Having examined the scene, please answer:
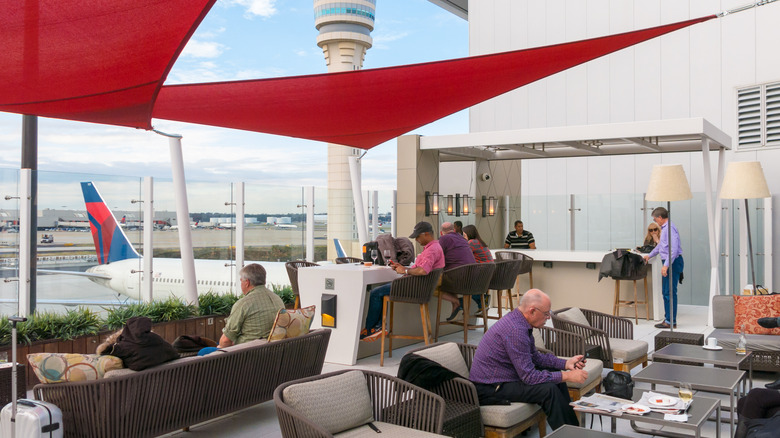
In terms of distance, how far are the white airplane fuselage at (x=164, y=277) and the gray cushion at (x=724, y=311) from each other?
6.10 m

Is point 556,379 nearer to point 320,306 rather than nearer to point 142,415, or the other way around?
point 142,415

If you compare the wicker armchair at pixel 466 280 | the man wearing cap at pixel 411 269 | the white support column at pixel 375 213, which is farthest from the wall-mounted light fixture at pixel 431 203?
the man wearing cap at pixel 411 269

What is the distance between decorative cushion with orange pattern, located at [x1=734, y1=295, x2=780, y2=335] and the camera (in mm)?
6953

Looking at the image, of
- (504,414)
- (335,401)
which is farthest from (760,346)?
(335,401)

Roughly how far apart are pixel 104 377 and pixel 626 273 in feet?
25.2

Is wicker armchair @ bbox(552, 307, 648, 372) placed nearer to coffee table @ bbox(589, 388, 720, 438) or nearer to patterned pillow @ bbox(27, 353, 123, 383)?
coffee table @ bbox(589, 388, 720, 438)

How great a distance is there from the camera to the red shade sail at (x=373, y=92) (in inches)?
222

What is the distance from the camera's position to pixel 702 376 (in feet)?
16.6

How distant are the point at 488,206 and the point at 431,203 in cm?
174

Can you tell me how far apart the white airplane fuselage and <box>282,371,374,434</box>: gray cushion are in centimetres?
493

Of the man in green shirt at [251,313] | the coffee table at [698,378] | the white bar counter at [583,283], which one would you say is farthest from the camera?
the white bar counter at [583,283]

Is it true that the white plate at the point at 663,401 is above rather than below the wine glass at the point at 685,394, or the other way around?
below

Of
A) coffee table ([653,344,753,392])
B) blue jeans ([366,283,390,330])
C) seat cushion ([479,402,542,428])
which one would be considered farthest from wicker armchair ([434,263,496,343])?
seat cushion ([479,402,542,428])

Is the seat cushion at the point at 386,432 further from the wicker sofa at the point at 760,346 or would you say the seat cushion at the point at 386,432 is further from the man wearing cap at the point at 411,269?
the wicker sofa at the point at 760,346
